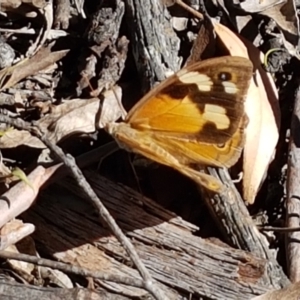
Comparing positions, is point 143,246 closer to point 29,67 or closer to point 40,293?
point 40,293

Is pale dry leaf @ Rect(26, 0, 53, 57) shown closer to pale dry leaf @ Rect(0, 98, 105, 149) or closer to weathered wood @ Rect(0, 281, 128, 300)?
pale dry leaf @ Rect(0, 98, 105, 149)

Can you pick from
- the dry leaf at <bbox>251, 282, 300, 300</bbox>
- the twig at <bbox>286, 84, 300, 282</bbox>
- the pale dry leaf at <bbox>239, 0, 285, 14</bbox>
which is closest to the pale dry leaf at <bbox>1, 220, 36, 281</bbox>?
the dry leaf at <bbox>251, 282, 300, 300</bbox>

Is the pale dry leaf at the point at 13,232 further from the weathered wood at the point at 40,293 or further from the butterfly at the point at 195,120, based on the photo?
the butterfly at the point at 195,120

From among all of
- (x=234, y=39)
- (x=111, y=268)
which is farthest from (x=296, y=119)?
(x=111, y=268)

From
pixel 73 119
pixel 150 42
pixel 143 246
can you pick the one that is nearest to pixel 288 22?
pixel 150 42

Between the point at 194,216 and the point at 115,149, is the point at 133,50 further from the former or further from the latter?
the point at 194,216

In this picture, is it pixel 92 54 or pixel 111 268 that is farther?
pixel 92 54

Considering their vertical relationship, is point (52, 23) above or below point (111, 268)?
above

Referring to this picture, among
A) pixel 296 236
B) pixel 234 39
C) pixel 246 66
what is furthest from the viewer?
pixel 234 39
